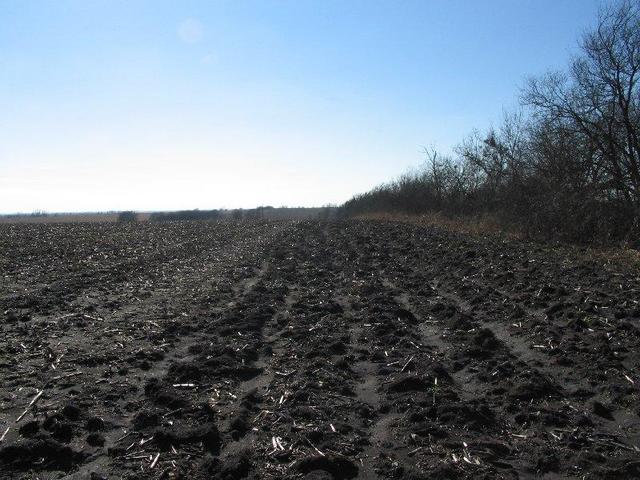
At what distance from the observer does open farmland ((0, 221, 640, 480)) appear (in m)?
3.68

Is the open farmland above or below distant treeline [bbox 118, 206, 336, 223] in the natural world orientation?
below

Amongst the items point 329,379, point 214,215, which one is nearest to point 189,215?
point 214,215

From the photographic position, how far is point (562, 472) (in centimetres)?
345

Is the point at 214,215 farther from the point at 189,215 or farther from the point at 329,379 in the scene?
the point at 329,379

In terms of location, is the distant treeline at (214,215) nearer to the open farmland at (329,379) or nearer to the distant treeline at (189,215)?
the distant treeline at (189,215)

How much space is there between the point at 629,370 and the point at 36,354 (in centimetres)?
680

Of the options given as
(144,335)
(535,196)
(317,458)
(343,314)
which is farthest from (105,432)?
(535,196)

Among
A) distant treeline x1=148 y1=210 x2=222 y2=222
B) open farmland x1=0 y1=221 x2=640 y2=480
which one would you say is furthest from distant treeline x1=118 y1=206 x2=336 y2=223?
open farmland x1=0 y1=221 x2=640 y2=480

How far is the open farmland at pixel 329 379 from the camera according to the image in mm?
3684

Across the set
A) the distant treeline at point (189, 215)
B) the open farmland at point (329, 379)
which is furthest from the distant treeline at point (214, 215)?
the open farmland at point (329, 379)

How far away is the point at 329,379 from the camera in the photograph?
543cm

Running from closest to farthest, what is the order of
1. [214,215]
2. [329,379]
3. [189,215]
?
[329,379] → [189,215] → [214,215]

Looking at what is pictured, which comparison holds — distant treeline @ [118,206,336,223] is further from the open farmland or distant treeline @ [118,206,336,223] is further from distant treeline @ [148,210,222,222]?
the open farmland

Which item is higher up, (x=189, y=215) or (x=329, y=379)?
(x=189, y=215)
